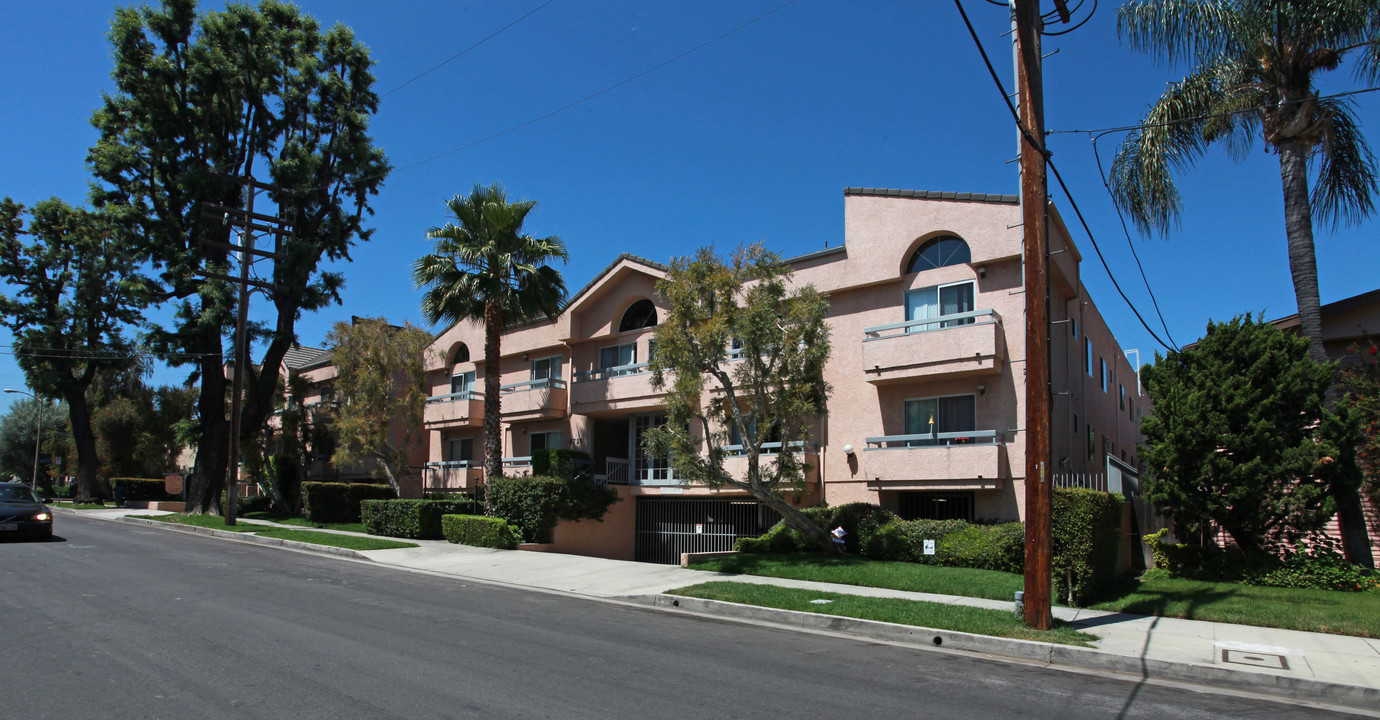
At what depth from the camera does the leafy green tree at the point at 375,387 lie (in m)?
28.7

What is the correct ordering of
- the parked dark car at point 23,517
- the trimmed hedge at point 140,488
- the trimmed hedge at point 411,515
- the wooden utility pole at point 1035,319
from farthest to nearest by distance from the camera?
the trimmed hedge at point 140,488 → the trimmed hedge at point 411,515 → the parked dark car at point 23,517 → the wooden utility pole at point 1035,319

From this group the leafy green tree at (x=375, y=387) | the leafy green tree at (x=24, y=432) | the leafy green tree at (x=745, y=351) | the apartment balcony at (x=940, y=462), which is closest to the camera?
the leafy green tree at (x=745, y=351)

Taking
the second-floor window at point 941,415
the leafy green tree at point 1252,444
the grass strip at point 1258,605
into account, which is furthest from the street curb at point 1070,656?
the second-floor window at point 941,415

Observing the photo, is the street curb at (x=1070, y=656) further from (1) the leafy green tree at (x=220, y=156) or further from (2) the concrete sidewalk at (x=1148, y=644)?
(1) the leafy green tree at (x=220, y=156)

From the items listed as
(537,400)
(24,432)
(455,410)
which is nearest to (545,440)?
(537,400)

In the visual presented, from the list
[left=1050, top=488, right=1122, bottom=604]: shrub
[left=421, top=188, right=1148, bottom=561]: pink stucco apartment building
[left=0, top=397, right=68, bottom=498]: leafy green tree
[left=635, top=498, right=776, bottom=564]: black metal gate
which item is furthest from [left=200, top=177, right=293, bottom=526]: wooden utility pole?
[left=0, top=397, right=68, bottom=498]: leafy green tree

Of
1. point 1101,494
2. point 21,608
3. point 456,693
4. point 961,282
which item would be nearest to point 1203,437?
point 1101,494

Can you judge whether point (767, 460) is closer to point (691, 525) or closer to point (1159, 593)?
point (691, 525)

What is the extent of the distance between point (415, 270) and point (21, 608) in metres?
15.1

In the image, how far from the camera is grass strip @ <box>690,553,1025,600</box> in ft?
46.1

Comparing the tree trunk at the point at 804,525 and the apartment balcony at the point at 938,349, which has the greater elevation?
the apartment balcony at the point at 938,349

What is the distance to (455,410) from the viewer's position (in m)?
31.0

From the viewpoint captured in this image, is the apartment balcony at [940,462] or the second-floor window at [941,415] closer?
the apartment balcony at [940,462]

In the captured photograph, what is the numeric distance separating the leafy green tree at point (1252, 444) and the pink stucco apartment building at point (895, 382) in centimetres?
146
